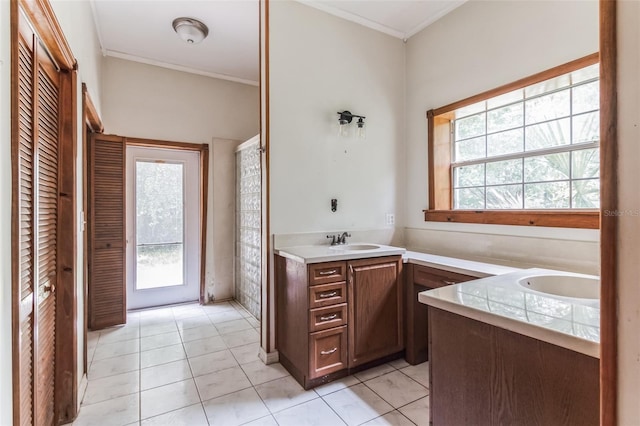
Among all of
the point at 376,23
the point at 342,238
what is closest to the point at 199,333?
the point at 342,238

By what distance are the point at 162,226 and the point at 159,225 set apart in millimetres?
35

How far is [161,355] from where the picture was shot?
2.66 m

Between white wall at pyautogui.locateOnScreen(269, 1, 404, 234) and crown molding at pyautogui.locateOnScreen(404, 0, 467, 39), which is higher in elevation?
crown molding at pyautogui.locateOnScreen(404, 0, 467, 39)

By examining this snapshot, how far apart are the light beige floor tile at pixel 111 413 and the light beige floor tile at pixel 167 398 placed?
5 cm

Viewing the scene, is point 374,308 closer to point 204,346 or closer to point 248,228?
point 204,346

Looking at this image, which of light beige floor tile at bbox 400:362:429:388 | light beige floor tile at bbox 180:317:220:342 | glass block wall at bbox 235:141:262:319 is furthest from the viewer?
glass block wall at bbox 235:141:262:319

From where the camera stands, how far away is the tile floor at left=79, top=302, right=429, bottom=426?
1864 millimetres

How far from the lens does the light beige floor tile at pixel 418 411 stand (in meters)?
1.81

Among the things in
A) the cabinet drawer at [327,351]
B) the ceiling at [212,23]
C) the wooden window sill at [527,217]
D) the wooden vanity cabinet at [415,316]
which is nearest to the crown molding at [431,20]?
the ceiling at [212,23]

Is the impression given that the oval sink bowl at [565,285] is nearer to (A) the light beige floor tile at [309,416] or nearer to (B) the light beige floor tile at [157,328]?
(A) the light beige floor tile at [309,416]

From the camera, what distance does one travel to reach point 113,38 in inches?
125

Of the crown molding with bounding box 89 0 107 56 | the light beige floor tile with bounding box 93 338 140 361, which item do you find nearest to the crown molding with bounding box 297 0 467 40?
the crown molding with bounding box 89 0 107 56

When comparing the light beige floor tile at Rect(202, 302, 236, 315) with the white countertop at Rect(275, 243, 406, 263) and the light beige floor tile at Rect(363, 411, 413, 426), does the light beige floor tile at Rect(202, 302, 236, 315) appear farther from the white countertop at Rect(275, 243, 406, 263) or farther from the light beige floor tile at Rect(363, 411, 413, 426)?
the light beige floor tile at Rect(363, 411, 413, 426)

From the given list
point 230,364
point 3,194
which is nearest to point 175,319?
point 230,364
